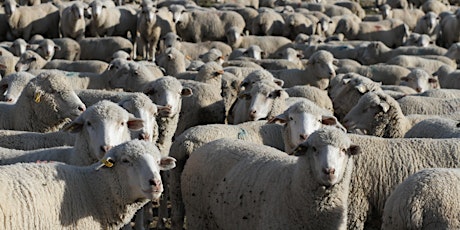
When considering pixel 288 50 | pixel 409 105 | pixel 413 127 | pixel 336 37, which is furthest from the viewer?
pixel 336 37

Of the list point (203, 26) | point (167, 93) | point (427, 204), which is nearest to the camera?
point (427, 204)

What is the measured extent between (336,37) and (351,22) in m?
1.83

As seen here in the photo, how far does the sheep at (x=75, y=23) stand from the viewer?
21891 mm

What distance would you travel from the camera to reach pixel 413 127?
29.3ft

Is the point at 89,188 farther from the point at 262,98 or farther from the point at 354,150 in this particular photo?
the point at 262,98

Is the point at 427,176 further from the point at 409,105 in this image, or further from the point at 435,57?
the point at 435,57

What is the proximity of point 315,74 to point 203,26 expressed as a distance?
9693mm

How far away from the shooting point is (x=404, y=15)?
30.0m

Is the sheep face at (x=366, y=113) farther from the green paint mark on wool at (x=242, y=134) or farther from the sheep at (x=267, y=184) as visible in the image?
the sheep at (x=267, y=184)

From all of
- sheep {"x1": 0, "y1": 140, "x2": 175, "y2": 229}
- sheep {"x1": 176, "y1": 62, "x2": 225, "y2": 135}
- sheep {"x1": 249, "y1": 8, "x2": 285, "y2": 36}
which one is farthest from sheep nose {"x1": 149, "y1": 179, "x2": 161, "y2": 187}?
sheep {"x1": 249, "y1": 8, "x2": 285, "y2": 36}

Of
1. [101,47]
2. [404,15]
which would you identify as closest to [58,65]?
[101,47]

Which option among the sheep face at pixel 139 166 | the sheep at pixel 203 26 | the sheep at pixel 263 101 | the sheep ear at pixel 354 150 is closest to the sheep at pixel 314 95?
the sheep at pixel 263 101

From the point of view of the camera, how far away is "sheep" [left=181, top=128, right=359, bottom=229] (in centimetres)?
608

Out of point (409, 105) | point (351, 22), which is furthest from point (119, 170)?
point (351, 22)
